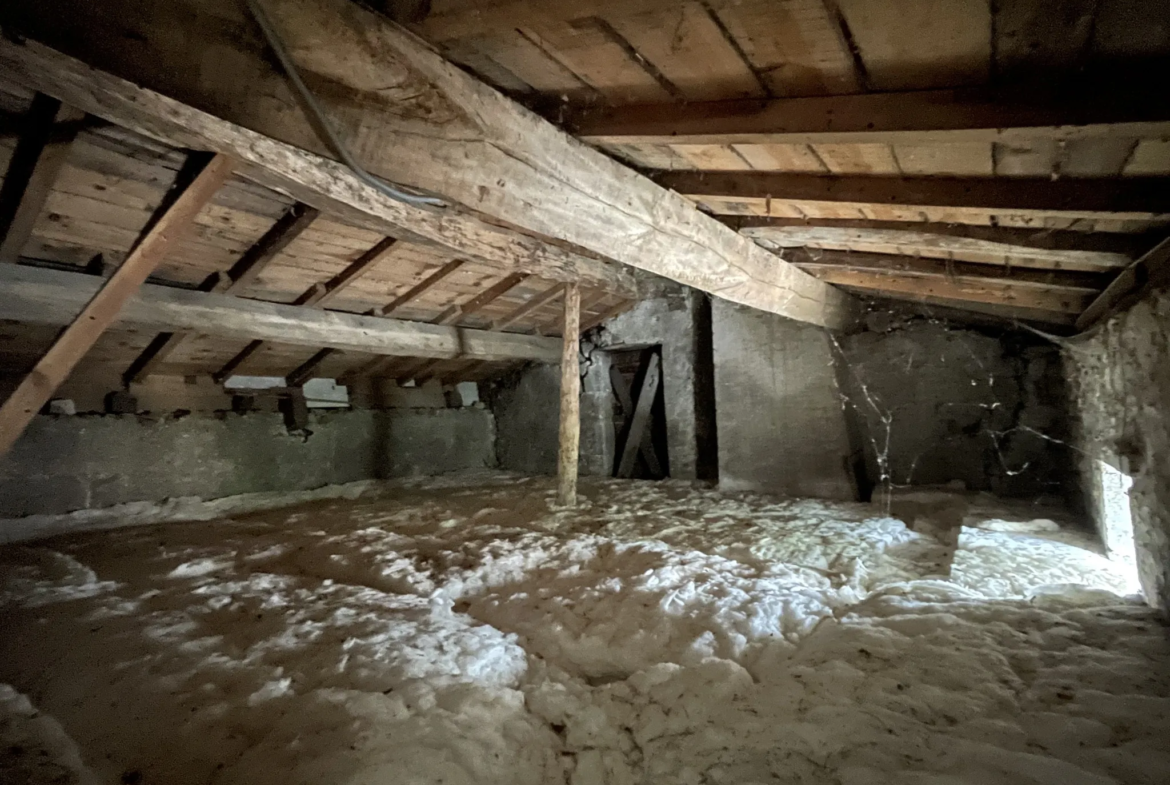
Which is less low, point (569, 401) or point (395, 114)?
point (395, 114)

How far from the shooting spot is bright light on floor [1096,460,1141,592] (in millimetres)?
2602

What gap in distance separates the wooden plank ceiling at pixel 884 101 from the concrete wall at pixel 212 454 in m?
4.28

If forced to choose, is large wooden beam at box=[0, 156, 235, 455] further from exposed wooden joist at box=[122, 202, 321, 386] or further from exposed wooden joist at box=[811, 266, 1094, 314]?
exposed wooden joist at box=[811, 266, 1094, 314]

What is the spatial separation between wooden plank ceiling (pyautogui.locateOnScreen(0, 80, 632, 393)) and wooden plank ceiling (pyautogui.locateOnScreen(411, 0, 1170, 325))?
5.90 ft

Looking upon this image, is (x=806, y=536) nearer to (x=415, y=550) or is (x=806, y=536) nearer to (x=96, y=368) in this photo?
(x=415, y=550)

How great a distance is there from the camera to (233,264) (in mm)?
3363

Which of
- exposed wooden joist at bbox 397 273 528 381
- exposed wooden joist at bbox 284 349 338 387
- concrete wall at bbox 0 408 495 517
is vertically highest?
exposed wooden joist at bbox 397 273 528 381

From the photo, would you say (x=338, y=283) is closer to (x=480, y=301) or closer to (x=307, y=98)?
(x=480, y=301)

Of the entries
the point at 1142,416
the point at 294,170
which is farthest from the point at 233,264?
the point at 1142,416

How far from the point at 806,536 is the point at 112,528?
14.8ft

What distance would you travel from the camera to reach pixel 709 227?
2.45 m

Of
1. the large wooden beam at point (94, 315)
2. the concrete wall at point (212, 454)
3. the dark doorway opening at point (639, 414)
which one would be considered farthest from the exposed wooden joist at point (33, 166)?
the dark doorway opening at point (639, 414)

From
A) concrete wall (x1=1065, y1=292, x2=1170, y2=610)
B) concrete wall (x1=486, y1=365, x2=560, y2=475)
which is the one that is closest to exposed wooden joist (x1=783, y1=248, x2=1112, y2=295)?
concrete wall (x1=1065, y1=292, x2=1170, y2=610)

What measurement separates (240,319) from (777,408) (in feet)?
13.0
